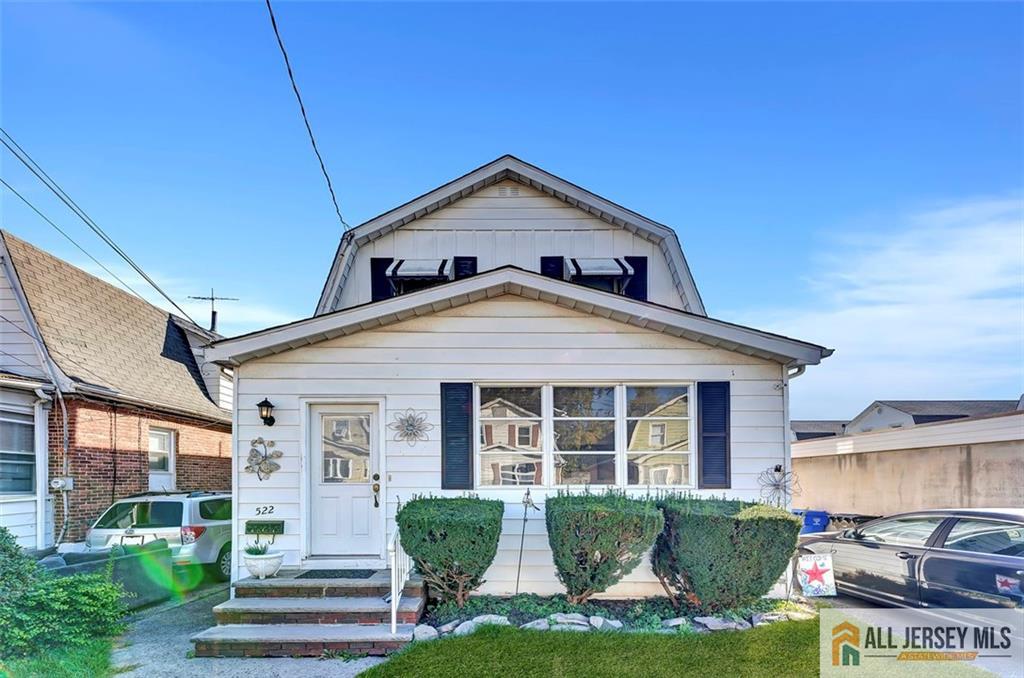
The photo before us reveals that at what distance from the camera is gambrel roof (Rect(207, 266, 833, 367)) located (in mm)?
6465

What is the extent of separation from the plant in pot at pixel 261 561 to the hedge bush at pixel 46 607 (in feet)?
3.89

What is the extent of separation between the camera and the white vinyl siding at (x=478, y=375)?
6574 millimetres

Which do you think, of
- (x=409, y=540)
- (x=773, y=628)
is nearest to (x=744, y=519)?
(x=773, y=628)

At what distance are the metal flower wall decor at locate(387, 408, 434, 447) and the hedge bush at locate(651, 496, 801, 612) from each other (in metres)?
3.10

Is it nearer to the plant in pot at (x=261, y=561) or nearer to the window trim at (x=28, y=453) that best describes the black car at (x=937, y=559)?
the plant in pot at (x=261, y=561)

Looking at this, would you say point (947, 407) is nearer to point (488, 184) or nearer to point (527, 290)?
point (488, 184)

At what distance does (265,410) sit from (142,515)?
3.61 meters

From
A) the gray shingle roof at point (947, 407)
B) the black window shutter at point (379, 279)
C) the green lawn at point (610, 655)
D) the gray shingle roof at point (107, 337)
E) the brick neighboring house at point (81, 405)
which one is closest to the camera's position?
the green lawn at point (610, 655)

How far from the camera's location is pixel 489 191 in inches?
399

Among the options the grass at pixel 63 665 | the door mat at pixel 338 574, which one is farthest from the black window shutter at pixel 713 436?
the grass at pixel 63 665

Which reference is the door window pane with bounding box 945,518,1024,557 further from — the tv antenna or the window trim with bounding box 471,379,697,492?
the tv antenna

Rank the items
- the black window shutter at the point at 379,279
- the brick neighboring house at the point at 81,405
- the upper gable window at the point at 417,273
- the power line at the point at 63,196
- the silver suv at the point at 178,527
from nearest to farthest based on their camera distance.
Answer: the silver suv at the point at 178,527 → the power line at the point at 63,196 → the brick neighboring house at the point at 81,405 → the upper gable window at the point at 417,273 → the black window shutter at the point at 379,279

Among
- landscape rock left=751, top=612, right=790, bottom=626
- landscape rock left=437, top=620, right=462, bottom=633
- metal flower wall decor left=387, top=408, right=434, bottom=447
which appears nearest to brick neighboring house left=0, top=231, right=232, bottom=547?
metal flower wall decor left=387, top=408, right=434, bottom=447

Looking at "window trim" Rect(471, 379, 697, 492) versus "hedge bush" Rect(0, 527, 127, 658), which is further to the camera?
"window trim" Rect(471, 379, 697, 492)
